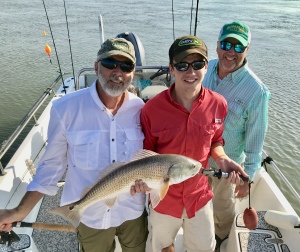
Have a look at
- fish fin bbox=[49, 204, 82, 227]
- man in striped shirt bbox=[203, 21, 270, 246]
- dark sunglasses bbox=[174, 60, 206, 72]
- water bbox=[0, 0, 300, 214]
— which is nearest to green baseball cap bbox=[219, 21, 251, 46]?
man in striped shirt bbox=[203, 21, 270, 246]

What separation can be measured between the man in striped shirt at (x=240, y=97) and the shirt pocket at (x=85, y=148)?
1.47 meters

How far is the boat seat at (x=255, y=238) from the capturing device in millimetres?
3410

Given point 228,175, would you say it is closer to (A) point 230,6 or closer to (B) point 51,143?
(B) point 51,143

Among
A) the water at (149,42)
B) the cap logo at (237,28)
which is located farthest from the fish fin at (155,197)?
the water at (149,42)

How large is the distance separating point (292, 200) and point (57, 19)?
70.9ft

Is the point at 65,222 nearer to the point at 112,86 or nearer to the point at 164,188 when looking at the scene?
the point at 164,188

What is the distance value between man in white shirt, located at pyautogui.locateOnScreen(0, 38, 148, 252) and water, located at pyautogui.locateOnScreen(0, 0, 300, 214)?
18.2 feet

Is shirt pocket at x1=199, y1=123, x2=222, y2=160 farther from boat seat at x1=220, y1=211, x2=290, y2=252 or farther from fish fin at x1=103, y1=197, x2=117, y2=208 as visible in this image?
boat seat at x1=220, y1=211, x2=290, y2=252

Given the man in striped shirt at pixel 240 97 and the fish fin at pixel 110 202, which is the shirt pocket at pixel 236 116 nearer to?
the man in striped shirt at pixel 240 97

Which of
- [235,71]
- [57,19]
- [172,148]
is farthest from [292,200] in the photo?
[57,19]

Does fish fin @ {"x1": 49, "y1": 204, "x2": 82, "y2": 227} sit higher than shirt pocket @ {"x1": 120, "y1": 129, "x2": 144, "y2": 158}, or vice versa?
shirt pocket @ {"x1": 120, "y1": 129, "x2": 144, "y2": 158}

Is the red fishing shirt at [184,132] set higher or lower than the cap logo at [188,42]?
lower

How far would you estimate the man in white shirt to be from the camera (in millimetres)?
2520

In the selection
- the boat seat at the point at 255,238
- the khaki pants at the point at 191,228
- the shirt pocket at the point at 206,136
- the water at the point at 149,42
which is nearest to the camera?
the shirt pocket at the point at 206,136
